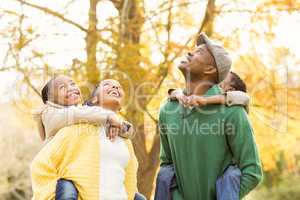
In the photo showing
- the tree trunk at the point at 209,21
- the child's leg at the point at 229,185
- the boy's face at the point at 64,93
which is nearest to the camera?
the child's leg at the point at 229,185

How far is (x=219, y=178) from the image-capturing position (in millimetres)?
3105

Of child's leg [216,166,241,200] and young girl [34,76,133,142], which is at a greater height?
young girl [34,76,133,142]

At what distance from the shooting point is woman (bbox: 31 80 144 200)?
3.30 m

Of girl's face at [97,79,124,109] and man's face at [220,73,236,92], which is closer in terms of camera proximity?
girl's face at [97,79,124,109]

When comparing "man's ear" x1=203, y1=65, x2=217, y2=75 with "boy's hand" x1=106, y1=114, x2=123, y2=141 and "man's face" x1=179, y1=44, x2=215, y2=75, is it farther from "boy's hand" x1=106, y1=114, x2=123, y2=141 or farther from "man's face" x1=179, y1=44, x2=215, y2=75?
"boy's hand" x1=106, y1=114, x2=123, y2=141

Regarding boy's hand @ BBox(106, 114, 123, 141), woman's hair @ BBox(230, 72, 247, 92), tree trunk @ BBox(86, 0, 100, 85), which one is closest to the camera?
boy's hand @ BBox(106, 114, 123, 141)

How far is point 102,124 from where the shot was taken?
3.43m

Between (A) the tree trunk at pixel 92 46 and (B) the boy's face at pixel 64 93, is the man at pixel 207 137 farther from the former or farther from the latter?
(A) the tree trunk at pixel 92 46

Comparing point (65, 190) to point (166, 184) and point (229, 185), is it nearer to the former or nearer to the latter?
point (166, 184)

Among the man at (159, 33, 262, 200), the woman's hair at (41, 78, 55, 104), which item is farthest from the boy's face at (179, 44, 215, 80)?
the woman's hair at (41, 78, 55, 104)

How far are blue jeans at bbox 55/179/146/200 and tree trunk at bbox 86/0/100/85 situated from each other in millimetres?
2643

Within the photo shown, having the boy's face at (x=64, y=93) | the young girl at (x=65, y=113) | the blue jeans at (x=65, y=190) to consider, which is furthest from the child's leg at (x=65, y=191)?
the boy's face at (x=64, y=93)

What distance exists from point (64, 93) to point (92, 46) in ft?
8.45

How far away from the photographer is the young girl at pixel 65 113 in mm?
3395
